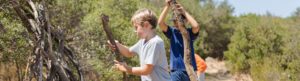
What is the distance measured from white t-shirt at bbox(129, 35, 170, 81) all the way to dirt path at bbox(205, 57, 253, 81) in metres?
24.3

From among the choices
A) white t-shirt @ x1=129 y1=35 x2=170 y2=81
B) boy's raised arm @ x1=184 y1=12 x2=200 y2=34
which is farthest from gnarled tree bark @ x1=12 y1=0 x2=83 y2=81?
white t-shirt @ x1=129 y1=35 x2=170 y2=81

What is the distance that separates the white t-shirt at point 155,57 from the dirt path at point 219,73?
79.6 feet

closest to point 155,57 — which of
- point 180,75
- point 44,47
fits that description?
point 180,75

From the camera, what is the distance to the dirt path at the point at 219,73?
30.1 meters

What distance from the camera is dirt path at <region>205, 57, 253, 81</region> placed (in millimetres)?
30086

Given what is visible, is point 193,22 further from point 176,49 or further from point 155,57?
point 155,57

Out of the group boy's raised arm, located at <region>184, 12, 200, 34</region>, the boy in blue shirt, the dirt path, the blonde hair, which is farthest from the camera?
the dirt path

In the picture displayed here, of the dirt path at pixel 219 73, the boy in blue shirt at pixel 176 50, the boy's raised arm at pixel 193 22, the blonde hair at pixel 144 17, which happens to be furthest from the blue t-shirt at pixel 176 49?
the dirt path at pixel 219 73

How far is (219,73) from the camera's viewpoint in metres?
33.9

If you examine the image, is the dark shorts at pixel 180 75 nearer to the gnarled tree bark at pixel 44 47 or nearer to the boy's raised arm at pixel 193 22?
the boy's raised arm at pixel 193 22

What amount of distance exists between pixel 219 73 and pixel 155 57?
1169 inches

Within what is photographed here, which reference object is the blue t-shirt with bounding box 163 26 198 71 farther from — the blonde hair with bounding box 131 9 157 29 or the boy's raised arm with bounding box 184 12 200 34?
the blonde hair with bounding box 131 9 157 29

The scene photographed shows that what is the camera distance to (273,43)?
2898 centimetres

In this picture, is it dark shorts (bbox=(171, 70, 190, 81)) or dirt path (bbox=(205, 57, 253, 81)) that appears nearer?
dark shorts (bbox=(171, 70, 190, 81))
